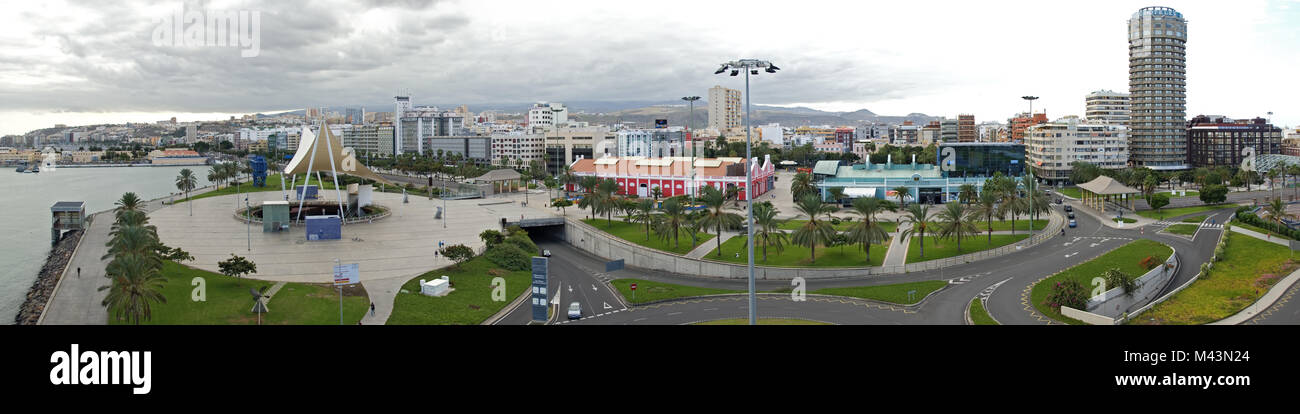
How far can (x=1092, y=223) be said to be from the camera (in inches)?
1490

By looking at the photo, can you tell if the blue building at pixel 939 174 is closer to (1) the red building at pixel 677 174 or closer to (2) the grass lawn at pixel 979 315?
(1) the red building at pixel 677 174

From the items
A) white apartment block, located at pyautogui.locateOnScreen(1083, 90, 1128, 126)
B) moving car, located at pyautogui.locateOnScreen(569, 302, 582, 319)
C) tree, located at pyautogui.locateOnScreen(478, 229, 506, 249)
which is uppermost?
white apartment block, located at pyautogui.locateOnScreen(1083, 90, 1128, 126)

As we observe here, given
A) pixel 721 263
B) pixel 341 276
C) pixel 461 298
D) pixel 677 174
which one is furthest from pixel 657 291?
pixel 677 174

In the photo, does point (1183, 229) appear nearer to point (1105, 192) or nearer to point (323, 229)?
point (1105, 192)

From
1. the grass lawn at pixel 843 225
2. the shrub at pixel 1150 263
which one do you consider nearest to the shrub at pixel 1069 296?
the shrub at pixel 1150 263

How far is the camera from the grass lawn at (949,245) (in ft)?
95.0

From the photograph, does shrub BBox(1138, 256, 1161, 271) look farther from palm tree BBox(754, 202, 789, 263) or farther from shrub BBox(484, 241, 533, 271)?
shrub BBox(484, 241, 533, 271)

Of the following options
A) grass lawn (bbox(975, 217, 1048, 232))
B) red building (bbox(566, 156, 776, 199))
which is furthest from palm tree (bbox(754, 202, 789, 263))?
red building (bbox(566, 156, 776, 199))

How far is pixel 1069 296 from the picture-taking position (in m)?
19.5

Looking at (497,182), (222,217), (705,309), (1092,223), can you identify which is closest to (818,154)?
(497,182)

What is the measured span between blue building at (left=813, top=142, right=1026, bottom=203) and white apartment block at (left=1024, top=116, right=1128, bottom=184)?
59.3 feet

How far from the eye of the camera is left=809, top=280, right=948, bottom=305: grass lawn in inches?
875
